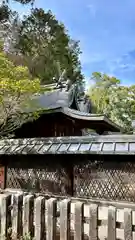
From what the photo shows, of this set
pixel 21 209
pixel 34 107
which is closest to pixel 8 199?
pixel 21 209

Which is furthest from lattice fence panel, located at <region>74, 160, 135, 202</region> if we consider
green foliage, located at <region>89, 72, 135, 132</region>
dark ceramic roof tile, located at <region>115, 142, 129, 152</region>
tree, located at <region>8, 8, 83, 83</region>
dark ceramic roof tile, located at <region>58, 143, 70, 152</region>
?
green foliage, located at <region>89, 72, 135, 132</region>

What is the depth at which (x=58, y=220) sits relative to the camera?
10.5ft

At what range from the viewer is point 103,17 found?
10852 mm

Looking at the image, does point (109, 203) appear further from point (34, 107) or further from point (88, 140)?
point (34, 107)

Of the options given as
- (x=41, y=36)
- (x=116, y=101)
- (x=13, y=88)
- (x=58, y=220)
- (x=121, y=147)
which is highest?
(x=41, y=36)

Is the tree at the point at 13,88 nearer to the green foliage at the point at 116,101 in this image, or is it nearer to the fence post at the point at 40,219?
the fence post at the point at 40,219

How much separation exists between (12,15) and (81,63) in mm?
16244

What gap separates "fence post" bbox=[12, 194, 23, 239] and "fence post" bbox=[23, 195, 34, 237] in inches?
3.0

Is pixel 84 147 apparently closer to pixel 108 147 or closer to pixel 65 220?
pixel 108 147

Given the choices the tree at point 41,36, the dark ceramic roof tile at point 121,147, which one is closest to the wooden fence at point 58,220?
the dark ceramic roof tile at point 121,147

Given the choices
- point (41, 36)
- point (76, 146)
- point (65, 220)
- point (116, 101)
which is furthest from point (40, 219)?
point (116, 101)

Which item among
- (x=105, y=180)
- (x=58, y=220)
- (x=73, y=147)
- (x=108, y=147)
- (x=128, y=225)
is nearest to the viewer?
(x=128, y=225)

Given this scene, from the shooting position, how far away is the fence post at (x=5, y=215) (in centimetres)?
336

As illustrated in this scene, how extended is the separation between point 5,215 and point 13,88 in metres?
3.84
